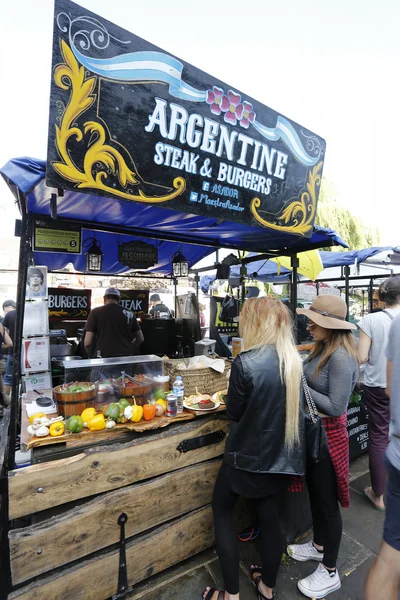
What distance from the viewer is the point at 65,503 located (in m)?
1.86

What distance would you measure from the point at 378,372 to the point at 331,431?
109 cm

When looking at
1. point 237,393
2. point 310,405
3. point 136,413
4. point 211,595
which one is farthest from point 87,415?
point 310,405

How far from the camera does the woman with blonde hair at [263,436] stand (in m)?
1.75

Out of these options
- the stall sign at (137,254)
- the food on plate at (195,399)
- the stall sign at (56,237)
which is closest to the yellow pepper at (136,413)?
the food on plate at (195,399)

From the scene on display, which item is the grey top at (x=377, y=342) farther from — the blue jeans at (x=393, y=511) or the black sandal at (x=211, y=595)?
the black sandal at (x=211, y=595)

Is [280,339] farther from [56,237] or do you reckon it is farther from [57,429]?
[56,237]

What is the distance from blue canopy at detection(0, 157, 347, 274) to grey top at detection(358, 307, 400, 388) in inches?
52.1

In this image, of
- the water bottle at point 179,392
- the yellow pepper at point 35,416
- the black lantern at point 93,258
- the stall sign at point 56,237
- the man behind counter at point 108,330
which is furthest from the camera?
the black lantern at point 93,258

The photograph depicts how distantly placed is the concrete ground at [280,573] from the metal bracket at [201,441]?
32.9 inches

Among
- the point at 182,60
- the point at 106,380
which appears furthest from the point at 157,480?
the point at 182,60

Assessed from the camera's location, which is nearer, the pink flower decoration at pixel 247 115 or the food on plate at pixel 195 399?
the food on plate at pixel 195 399

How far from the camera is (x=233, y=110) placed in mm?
2578

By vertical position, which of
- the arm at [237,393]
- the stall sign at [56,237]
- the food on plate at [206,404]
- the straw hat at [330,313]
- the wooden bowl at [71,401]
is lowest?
the food on plate at [206,404]

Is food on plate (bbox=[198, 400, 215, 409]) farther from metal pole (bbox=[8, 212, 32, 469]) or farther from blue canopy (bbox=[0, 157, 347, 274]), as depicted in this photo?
blue canopy (bbox=[0, 157, 347, 274])
